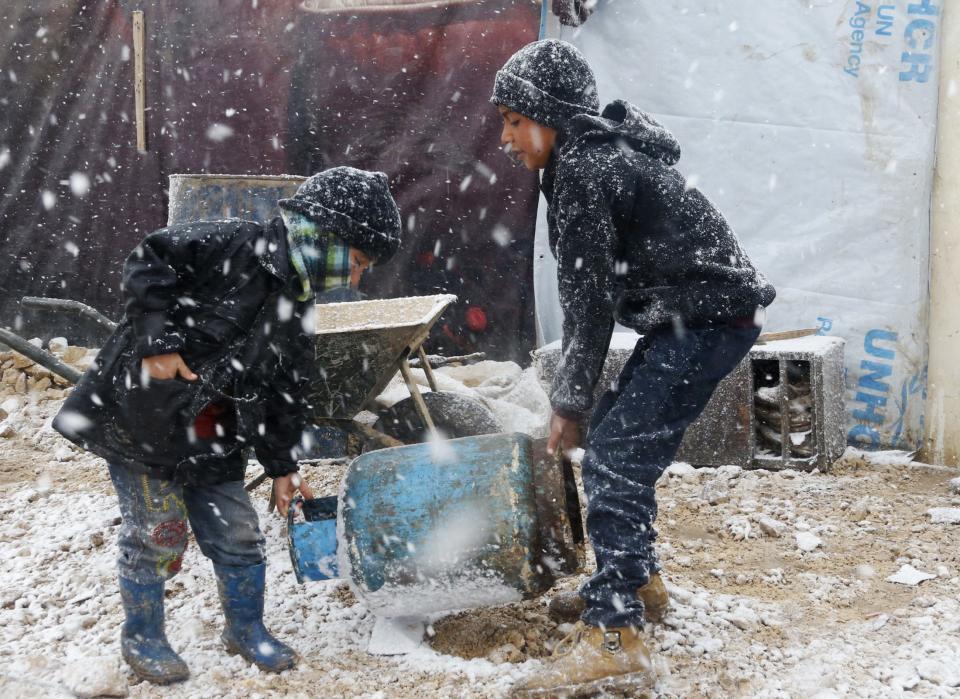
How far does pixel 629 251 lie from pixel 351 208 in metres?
0.79

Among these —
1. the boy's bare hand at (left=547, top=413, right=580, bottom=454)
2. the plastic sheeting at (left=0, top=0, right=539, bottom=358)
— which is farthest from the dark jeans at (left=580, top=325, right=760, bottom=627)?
the plastic sheeting at (left=0, top=0, right=539, bottom=358)

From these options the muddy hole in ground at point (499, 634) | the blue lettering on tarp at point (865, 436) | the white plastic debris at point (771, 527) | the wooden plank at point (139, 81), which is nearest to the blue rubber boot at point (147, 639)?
the muddy hole in ground at point (499, 634)

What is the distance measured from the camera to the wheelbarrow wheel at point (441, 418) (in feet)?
13.0

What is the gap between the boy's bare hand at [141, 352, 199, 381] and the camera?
2285 millimetres

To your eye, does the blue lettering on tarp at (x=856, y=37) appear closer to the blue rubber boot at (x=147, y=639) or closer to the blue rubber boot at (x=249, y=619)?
the blue rubber boot at (x=249, y=619)

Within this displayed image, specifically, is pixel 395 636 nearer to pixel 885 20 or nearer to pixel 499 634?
pixel 499 634

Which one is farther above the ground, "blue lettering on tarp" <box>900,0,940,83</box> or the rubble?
"blue lettering on tarp" <box>900,0,940,83</box>

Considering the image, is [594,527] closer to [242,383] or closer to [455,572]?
[455,572]

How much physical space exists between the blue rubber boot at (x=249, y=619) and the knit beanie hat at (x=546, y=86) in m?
1.57

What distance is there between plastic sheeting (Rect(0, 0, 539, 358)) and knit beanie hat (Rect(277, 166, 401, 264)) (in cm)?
343

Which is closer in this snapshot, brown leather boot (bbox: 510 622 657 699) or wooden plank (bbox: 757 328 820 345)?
brown leather boot (bbox: 510 622 657 699)

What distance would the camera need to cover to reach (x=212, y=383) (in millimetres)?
2361

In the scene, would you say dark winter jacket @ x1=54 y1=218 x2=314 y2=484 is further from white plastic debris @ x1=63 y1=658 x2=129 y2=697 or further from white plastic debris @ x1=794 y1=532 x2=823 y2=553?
white plastic debris @ x1=794 y1=532 x2=823 y2=553

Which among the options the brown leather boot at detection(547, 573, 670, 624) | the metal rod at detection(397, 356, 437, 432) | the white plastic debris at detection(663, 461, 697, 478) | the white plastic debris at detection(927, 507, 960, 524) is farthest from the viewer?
the white plastic debris at detection(663, 461, 697, 478)
